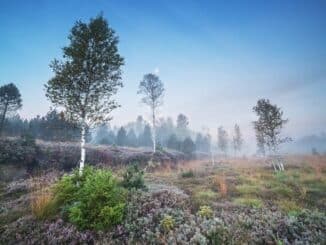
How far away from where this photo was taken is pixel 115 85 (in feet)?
48.3

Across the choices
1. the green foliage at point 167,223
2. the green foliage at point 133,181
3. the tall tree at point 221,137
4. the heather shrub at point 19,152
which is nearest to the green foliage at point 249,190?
the green foliage at point 133,181

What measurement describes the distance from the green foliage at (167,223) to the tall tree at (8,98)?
42.4 m

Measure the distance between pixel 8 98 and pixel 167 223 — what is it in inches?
1707

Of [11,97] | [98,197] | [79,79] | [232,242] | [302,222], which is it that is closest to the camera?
[232,242]

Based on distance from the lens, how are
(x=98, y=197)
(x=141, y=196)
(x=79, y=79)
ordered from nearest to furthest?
1. (x=98, y=197)
2. (x=141, y=196)
3. (x=79, y=79)

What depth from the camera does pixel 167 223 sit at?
6.69 metres

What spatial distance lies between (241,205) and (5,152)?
818 inches

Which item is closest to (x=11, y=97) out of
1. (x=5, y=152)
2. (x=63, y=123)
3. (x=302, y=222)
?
(x=5, y=152)

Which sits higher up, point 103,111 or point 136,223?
point 103,111

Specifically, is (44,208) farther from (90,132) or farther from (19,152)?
(19,152)

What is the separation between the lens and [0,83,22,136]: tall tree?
39375mm

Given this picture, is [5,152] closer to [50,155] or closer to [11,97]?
[50,155]

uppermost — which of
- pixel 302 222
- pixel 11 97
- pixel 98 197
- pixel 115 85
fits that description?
pixel 11 97

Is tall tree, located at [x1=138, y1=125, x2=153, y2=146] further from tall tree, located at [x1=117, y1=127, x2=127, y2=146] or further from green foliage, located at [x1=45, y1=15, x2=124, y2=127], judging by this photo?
green foliage, located at [x1=45, y1=15, x2=124, y2=127]
